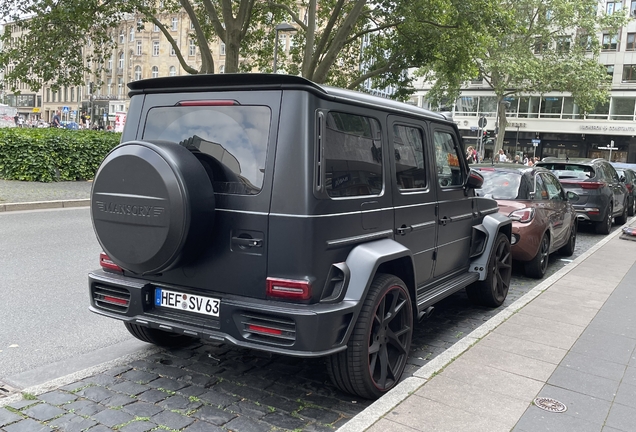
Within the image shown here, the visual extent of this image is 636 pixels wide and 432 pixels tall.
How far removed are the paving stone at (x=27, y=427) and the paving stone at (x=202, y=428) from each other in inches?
30.7

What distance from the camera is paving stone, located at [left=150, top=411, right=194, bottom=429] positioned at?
3.48m

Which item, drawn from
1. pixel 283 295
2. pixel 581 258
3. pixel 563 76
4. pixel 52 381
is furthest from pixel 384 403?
pixel 563 76

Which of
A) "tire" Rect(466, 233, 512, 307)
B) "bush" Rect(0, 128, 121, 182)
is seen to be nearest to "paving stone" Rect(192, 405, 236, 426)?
"tire" Rect(466, 233, 512, 307)

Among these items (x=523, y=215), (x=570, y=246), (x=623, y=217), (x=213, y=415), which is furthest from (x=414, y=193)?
(x=623, y=217)

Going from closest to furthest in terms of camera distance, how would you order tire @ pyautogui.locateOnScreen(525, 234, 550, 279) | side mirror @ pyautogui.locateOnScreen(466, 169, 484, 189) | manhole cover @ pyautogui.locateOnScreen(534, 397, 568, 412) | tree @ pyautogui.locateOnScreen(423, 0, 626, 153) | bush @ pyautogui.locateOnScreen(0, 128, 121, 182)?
manhole cover @ pyautogui.locateOnScreen(534, 397, 568, 412) → side mirror @ pyautogui.locateOnScreen(466, 169, 484, 189) → tire @ pyautogui.locateOnScreen(525, 234, 550, 279) → bush @ pyautogui.locateOnScreen(0, 128, 121, 182) → tree @ pyautogui.locateOnScreen(423, 0, 626, 153)

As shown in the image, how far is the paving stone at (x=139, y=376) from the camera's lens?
414 cm

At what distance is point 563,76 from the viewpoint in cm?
4509

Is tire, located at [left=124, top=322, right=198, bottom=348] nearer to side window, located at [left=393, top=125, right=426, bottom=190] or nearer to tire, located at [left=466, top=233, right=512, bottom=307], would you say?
side window, located at [left=393, top=125, right=426, bottom=190]

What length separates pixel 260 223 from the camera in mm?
3537

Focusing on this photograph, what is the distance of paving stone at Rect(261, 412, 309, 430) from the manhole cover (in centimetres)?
153

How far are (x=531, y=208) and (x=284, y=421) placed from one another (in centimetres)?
597

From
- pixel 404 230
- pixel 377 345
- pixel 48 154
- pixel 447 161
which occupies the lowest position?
pixel 377 345

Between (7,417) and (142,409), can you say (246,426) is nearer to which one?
(142,409)

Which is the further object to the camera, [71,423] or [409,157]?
[409,157]
